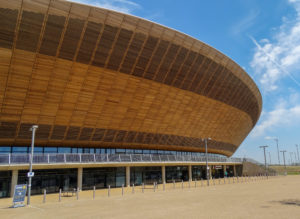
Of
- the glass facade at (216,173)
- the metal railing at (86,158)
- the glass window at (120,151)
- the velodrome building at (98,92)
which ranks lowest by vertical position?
the glass facade at (216,173)

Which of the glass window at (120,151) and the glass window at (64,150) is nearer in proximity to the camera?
the glass window at (64,150)

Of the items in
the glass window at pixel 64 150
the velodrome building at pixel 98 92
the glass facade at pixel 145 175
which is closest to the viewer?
the velodrome building at pixel 98 92

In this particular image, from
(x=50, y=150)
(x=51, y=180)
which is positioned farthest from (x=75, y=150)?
(x=51, y=180)

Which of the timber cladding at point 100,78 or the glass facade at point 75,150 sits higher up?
the timber cladding at point 100,78

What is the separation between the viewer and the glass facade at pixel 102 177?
2930cm

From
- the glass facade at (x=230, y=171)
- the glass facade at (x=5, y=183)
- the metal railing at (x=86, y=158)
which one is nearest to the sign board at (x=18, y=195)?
the metal railing at (x=86, y=158)

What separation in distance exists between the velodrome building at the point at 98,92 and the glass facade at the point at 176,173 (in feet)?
0.82

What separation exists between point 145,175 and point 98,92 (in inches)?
576

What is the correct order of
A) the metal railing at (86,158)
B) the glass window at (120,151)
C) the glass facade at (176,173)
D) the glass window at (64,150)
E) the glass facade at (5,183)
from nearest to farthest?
the metal railing at (86,158), the glass facade at (5,183), the glass window at (64,150), the glass window at (120,151), the glass facade at (176,173)

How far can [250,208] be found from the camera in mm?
12828

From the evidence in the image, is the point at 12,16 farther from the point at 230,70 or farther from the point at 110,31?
the point at 230,70

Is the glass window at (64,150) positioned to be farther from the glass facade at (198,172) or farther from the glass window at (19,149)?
the glass facade at (198,172)

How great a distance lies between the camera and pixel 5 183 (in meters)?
24.2

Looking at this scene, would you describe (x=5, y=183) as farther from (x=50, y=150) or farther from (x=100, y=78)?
(x=100, y=78)
